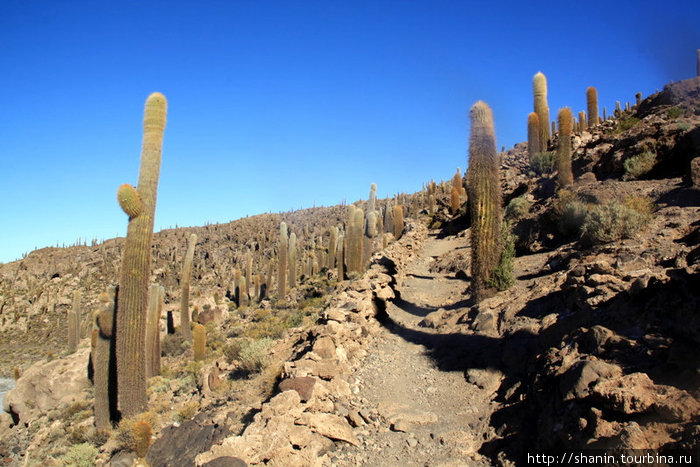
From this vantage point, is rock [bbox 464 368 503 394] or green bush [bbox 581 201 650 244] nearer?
rock [bbox 464 368 503 394]

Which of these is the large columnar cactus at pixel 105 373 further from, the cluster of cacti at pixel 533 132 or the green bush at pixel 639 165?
the cluster of cacti at pixel 533 132

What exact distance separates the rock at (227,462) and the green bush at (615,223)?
334 inches

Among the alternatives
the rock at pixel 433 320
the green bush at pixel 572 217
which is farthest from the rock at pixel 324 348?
the green bush at pixel 572 217

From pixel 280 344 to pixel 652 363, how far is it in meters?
8.08

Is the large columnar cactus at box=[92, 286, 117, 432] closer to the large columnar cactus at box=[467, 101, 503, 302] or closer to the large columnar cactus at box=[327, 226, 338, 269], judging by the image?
the large columnar cactus at box=[467, 101, 503, 302]

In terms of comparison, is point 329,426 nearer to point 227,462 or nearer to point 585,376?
point 227,462

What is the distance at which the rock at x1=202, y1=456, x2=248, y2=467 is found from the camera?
4.64 metres

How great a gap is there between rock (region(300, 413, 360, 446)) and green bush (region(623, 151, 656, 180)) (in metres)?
12.6

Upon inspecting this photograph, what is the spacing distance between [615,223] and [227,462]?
8.87m

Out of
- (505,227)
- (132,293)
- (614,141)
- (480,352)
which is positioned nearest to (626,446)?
(480,352)

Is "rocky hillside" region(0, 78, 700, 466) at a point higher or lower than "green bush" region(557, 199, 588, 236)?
lower

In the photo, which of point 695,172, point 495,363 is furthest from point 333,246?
point 495,363

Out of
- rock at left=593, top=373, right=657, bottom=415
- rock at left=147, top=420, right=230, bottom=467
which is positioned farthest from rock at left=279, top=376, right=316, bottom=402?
rock at left=593, top=373, right=657, bottom=415

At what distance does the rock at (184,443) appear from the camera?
6.24m
